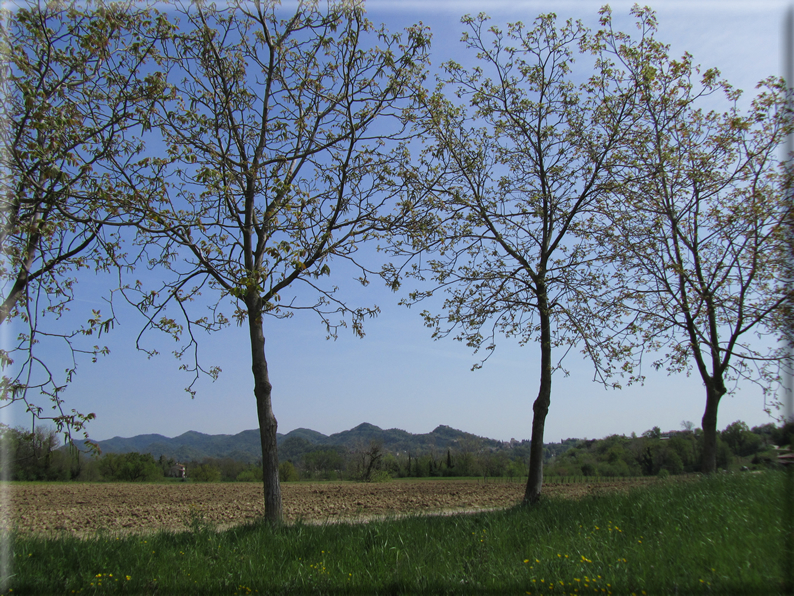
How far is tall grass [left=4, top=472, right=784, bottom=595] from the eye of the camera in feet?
14.3

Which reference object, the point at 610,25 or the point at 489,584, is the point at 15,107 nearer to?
the point at 489,584

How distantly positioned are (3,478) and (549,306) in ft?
34.7

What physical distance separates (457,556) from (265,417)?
4.21 metres

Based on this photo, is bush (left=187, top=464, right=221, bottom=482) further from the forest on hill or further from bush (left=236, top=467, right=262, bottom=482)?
bush (left=236, top=467, right=262, bottom=482)

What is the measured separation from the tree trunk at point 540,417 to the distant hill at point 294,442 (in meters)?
29.2

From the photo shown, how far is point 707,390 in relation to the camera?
13.7 meters

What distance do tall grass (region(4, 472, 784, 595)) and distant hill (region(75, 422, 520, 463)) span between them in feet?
103

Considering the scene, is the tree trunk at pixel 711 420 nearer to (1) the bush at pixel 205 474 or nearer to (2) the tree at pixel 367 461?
(2) the tree at pixel 367 461

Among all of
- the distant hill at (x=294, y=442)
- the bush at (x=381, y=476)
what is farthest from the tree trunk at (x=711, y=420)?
the bush at (x=381, y=476)

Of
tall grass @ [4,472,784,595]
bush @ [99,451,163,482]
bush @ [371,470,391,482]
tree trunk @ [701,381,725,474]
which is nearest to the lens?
tall grass @ [4,472,784,595]

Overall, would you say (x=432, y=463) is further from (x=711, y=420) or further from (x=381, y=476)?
(x=711, y=420)

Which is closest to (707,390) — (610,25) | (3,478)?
(610,25)

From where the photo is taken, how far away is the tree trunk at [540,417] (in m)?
10.7

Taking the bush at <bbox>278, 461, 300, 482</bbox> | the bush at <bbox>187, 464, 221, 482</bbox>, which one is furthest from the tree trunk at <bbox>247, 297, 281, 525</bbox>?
the bush at <bbox>187, 464, 221, 482</bbox>
